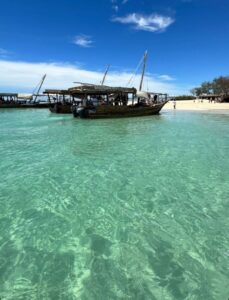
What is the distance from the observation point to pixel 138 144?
13.0 m

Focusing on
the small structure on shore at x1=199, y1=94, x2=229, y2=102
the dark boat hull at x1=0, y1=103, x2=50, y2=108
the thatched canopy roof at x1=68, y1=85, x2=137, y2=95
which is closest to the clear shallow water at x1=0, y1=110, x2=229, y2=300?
the thatched canopy roof at x1=68, y1=85, x2=137, y2=95

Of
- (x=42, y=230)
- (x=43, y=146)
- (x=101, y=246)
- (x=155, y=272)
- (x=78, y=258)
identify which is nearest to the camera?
(x=155, y=272)

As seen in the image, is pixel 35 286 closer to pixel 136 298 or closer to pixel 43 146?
pixel 136 298

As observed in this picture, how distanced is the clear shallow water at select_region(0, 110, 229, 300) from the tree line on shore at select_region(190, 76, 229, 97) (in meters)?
63.8

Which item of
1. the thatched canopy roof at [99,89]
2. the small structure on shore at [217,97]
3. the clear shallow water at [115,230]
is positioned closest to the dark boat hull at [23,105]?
the thatched canopy roof at [99,89]

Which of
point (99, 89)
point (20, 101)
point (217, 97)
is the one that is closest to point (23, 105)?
point (20, 101)

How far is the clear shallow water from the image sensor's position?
3.40 metres

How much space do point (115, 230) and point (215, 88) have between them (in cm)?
Answer: 7850

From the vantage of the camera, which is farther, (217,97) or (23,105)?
(217,97)

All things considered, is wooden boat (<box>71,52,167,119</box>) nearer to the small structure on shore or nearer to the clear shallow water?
the clear shallow water

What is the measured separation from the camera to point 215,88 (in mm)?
75812

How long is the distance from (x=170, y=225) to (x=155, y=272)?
1360 mm

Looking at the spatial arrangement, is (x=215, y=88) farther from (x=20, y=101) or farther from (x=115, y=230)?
(x=115, y=230)

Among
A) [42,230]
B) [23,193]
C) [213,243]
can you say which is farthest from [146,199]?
[23,193]
